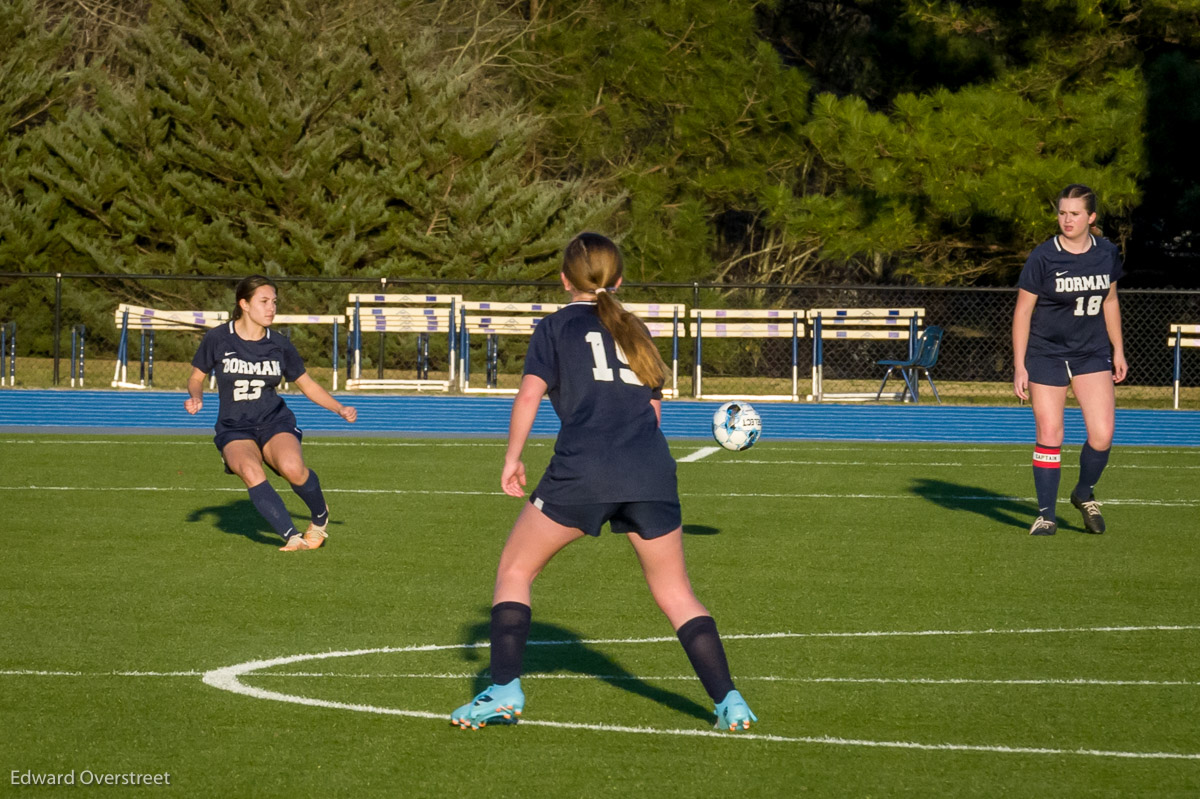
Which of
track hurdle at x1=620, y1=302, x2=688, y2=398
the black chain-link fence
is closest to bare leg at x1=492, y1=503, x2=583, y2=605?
track hurdle at x1=620, y1=302, x2=688, y2=398

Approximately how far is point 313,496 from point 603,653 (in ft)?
11.3

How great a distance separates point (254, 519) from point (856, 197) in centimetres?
1788

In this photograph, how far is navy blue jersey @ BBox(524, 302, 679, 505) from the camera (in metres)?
4.64

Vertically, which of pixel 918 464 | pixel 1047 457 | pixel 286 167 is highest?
pixel 286 167

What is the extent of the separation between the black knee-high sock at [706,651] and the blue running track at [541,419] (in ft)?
47.0

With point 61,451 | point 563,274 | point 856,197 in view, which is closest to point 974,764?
point 563,274

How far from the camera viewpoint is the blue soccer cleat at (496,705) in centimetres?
478

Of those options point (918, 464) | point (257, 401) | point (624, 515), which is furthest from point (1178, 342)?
point (624, 515)

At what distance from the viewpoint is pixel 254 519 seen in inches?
413

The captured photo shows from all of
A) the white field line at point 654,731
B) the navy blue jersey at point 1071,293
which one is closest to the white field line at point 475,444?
the navy blue jersey at point 1071,293

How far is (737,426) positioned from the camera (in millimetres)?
9133

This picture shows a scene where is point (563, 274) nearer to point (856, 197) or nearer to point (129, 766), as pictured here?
point (129, 766)

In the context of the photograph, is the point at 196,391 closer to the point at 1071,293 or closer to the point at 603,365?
the point at 603,365

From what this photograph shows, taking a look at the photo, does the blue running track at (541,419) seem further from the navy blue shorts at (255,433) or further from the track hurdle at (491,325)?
the navy blue shorts at (255,433)
